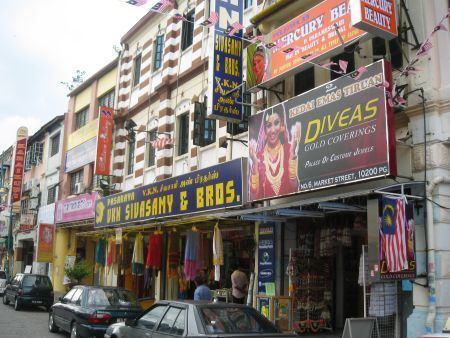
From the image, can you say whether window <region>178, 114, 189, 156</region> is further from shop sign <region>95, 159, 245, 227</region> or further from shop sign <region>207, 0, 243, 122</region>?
shop sign <region>207, 0, 243, 122</region>

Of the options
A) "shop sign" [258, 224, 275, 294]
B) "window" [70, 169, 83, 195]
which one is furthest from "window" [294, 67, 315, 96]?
"window" [70, 169, 83, 195]

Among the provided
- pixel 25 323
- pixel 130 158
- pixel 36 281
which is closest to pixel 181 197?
pixel 25 323

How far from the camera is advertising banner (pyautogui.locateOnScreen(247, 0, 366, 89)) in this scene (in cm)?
1104

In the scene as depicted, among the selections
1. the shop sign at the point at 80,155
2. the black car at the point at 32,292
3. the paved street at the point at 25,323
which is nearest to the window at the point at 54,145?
the shop sign at the point at 80,155

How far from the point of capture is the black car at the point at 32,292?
20938 mm

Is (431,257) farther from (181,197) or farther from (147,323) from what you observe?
(181,197)

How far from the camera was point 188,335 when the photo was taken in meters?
7.37

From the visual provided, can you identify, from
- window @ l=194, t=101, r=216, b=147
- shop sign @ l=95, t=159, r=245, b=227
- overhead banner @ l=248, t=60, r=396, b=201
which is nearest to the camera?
overhead banner @ l=248, t=60, r=396, b=201

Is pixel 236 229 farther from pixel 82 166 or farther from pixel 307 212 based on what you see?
pixel 82 166

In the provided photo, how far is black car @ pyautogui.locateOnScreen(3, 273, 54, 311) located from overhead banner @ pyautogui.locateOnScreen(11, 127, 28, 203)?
15306mm

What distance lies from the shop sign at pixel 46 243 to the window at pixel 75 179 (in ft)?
7.71

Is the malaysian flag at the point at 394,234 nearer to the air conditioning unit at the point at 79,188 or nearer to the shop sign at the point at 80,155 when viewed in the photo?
the shop sign at the point at 80,155

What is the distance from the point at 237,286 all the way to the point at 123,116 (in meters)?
11.8

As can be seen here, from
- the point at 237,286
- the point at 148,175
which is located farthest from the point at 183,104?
the point at 237,286
